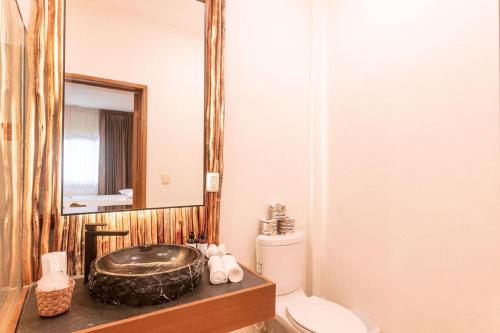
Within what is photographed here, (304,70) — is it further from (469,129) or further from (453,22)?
(469,129)

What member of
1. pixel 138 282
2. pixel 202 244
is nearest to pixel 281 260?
pixel 202 244

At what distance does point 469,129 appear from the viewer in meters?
1.26

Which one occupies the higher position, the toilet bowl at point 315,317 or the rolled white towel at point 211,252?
the rolled white towel at point 211,252

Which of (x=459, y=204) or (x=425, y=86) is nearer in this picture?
(x=459, y=204)

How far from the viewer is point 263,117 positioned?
1817 millimetres

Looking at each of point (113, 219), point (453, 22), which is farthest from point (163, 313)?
point (453, 22)

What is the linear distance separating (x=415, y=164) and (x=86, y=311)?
159 centimetres

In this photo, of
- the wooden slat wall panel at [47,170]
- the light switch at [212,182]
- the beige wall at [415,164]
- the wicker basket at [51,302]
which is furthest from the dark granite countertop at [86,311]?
the beige wall at [415,164]

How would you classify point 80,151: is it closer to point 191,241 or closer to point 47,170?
point 47,170

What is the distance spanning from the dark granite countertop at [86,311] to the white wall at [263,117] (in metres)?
0.63

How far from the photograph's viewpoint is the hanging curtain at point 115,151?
Answer: 4.23 ft

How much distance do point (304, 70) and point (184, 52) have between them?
921mm

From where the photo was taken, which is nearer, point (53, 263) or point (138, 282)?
point (138, 282)

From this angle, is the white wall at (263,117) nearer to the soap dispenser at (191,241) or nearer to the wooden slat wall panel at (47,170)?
the soap dispenser at (191,241)
